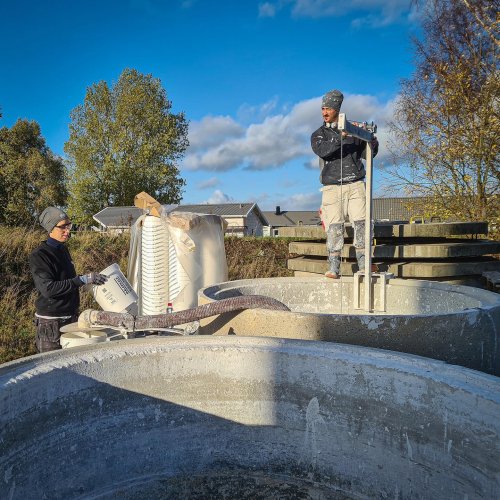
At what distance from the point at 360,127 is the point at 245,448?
6.86ft

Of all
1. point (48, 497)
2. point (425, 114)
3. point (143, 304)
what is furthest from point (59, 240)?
point (425, 114)

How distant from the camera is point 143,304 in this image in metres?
4.37

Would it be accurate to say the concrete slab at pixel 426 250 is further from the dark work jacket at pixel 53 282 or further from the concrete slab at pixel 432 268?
the dark work jacket at pixel 53 282

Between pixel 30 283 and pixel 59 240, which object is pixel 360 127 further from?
pixel 30 283

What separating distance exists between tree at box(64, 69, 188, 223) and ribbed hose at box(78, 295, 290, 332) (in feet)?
90.1

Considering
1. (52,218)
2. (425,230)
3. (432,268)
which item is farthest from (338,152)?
(52,218)

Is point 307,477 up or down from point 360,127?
down

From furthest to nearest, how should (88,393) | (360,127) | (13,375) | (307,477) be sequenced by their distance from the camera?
(360,127) → (307,477) → (88,393) → (13,375)

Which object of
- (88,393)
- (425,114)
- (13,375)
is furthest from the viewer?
(425,114)

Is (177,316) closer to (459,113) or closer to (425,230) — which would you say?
(425,230)

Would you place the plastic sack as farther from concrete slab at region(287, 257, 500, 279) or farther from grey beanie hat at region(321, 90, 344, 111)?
grey beanie hat at region(321, 90, 344, 111)

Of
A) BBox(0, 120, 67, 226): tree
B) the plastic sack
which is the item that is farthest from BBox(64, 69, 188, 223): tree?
the plastic sack

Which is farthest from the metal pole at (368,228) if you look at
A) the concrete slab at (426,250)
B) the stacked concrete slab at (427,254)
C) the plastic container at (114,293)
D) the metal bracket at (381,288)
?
the plastic container at (114,293)

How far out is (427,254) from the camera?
4188mm
